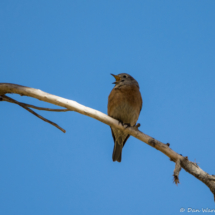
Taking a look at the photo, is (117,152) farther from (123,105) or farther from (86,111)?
(86,111)

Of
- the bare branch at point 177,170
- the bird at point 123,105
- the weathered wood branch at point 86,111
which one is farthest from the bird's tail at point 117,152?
the bare branch at point 177,170

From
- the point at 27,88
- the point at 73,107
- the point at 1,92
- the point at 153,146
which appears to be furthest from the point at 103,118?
the point at 1,92

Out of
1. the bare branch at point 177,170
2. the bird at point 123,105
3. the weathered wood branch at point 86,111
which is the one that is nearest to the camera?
the bare branch at point 177,170

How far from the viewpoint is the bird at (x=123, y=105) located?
5930mm

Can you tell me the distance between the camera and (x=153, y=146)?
14.1 ft

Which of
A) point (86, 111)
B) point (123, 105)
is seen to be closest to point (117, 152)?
point (123, 105)

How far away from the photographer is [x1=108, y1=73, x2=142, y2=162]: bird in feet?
19.5

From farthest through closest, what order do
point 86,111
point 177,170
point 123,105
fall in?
point 123,105, point 86,111, point 177,170

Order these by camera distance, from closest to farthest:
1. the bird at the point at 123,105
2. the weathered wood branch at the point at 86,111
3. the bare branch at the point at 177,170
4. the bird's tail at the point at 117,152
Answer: the bare branch at the point at 177,170
the weathered wood branch at the point at 86,111
the bird at the point at 123,105
the bird's tail at the point at 117,152

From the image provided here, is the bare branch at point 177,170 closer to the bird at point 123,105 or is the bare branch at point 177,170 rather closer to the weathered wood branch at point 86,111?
the weathered wood branch at point 86,111

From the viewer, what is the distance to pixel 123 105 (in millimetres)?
5938

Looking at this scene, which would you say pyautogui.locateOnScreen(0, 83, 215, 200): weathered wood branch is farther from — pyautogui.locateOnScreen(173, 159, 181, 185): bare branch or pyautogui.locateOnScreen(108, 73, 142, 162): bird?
pyautogui.locateOnScreen(108, 73, 142, 162): bird

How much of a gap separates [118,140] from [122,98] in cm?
99

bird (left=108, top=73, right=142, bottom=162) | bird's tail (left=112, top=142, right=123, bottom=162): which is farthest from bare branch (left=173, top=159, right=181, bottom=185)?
bird's tail (left=112, top=142, right=123, bottom=162)
